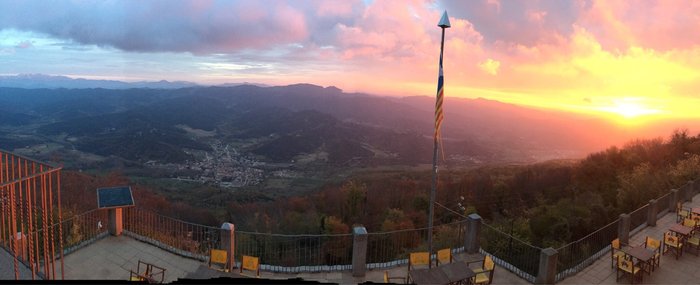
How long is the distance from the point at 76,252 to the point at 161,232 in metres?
2.72

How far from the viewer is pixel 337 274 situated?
1205 cm

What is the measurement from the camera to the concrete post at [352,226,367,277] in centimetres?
1174

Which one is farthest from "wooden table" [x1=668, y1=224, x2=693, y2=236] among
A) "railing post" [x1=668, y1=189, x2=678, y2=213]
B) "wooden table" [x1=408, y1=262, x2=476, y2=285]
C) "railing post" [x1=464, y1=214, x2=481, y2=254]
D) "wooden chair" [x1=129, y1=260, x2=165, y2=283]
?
"wooden chair" [x1=129, y1=260, x2=165, y2=283]

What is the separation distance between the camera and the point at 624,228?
15.4m

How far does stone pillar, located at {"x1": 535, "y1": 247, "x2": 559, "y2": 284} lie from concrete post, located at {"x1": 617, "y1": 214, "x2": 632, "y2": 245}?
5.83m

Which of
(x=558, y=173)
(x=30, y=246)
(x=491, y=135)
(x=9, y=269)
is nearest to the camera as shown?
(x=30, y=246)

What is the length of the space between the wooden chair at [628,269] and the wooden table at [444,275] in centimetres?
529

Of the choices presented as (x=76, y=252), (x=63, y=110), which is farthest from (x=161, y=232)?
(x=63, y=110)

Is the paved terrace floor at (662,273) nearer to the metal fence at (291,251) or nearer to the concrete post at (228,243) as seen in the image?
the metal fence at (291,251)

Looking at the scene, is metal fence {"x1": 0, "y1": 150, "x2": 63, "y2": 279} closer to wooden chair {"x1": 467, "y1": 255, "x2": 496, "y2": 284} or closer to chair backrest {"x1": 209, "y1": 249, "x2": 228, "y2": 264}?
chair backrest {"x1": 209, "y1": 249, "x2": 228, "y2": 264}

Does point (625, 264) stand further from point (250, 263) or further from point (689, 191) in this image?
point (689, 191)

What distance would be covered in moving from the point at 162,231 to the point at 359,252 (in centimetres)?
788

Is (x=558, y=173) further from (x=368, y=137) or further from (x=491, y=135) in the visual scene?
(x=491, y=135)

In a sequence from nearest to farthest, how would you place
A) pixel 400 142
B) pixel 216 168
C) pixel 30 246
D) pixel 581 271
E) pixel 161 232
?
pixel 30 246 → pixel 581 271 → pixel 161 232 → pixel 216 168 → pixel 400 142
